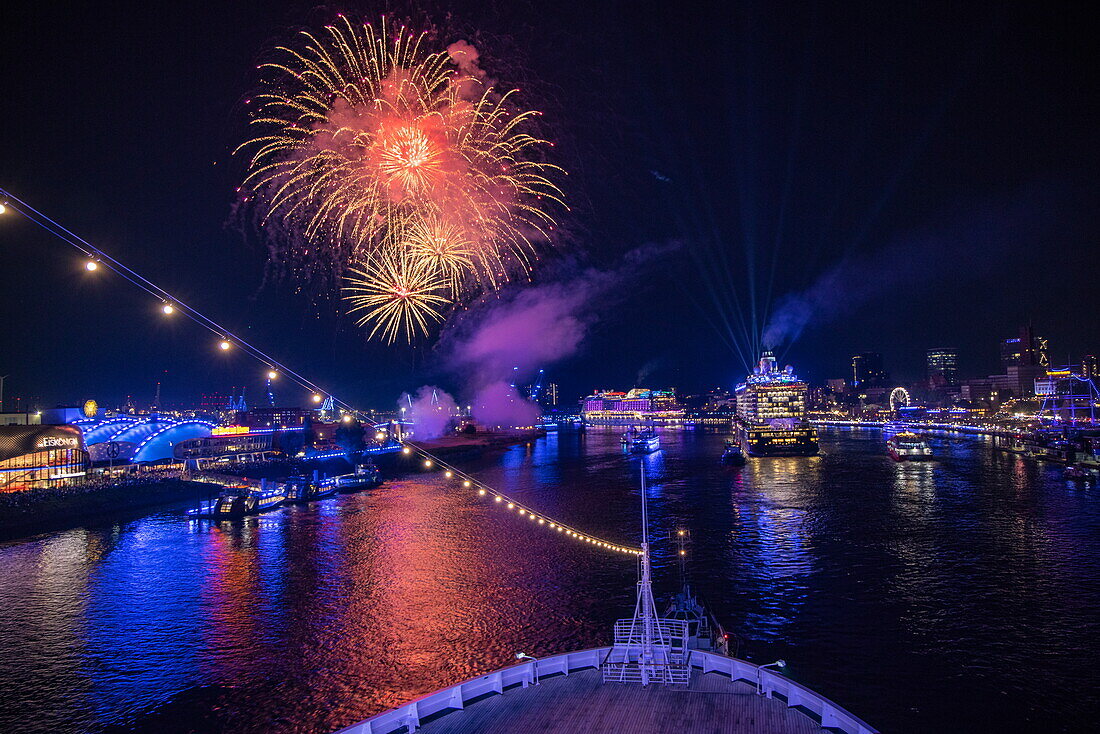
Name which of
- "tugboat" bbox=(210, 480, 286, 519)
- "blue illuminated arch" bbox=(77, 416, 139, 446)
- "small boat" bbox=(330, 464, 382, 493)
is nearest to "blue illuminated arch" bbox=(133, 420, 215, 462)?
"blue illuminated arch" bbox=(77, 416, 139, 446)

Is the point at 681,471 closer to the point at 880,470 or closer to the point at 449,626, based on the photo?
the point at 880,470

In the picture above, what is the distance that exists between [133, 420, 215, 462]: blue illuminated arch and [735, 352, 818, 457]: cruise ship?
262 ft

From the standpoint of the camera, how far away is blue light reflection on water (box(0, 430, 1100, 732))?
1777 cm

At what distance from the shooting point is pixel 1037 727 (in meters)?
15.7

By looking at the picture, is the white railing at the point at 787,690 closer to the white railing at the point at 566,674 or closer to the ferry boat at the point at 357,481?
the white railing at the point at 566,674

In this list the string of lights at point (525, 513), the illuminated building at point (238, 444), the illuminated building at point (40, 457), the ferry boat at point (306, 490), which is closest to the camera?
the string of lights at point (525, 513)

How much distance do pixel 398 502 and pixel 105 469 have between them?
30.8 meters

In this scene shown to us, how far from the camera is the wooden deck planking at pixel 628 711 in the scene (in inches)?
406

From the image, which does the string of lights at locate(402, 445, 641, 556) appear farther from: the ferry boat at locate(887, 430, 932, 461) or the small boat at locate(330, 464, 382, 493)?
the ferry boat at locate(887, 430, 932, 461)

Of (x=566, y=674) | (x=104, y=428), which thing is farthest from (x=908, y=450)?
(x=104, y=428)

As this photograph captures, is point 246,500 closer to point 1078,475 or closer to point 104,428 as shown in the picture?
point 104,428

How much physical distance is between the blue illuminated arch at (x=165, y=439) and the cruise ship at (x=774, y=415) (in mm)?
79931

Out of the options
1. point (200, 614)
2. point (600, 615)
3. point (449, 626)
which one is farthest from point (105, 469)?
point (600, 615)

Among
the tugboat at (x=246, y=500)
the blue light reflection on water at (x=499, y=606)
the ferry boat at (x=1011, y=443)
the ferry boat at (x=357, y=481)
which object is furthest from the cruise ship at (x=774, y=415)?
the tugboat at (x=246, y=500)
